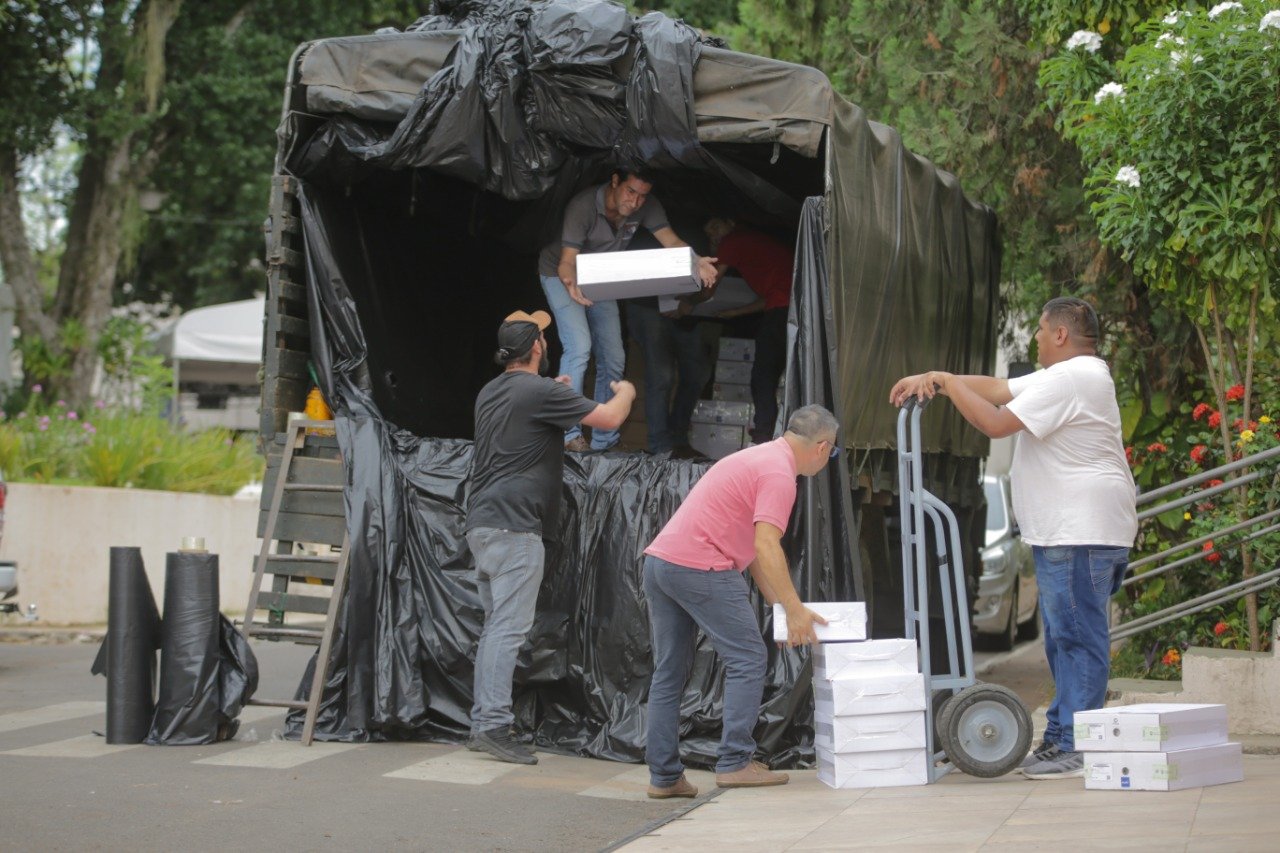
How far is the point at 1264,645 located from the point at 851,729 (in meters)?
3.16

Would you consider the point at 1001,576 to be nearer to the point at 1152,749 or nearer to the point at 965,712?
the point at 965,712

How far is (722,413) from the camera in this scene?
9.82m

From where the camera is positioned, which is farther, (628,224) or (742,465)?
(628,224)

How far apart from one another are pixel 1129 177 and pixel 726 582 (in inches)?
141

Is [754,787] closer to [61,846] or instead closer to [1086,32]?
[61,846]

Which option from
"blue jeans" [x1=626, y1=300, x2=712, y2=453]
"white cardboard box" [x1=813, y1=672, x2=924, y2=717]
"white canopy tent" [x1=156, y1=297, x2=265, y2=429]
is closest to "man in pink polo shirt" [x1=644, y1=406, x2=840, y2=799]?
"white cardboard box" [x1=813, y1=672, x2=924, y2=717]

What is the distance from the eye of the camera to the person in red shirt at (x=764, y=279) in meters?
9.84

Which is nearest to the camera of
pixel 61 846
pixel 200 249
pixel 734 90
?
pixel 61 846

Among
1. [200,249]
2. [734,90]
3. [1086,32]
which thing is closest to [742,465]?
[734,90]

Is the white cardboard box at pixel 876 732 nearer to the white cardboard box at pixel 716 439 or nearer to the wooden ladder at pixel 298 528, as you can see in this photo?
the wooden ladder at pixel 298 528

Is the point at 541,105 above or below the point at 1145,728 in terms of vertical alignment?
above

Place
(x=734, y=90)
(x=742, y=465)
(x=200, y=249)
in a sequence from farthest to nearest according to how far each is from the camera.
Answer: (x=200, y=249)
(x=734, y=90)
(x=742, y=465)

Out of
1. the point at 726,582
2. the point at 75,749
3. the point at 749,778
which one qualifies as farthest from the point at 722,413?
the point at 75,749

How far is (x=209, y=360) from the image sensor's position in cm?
2147
